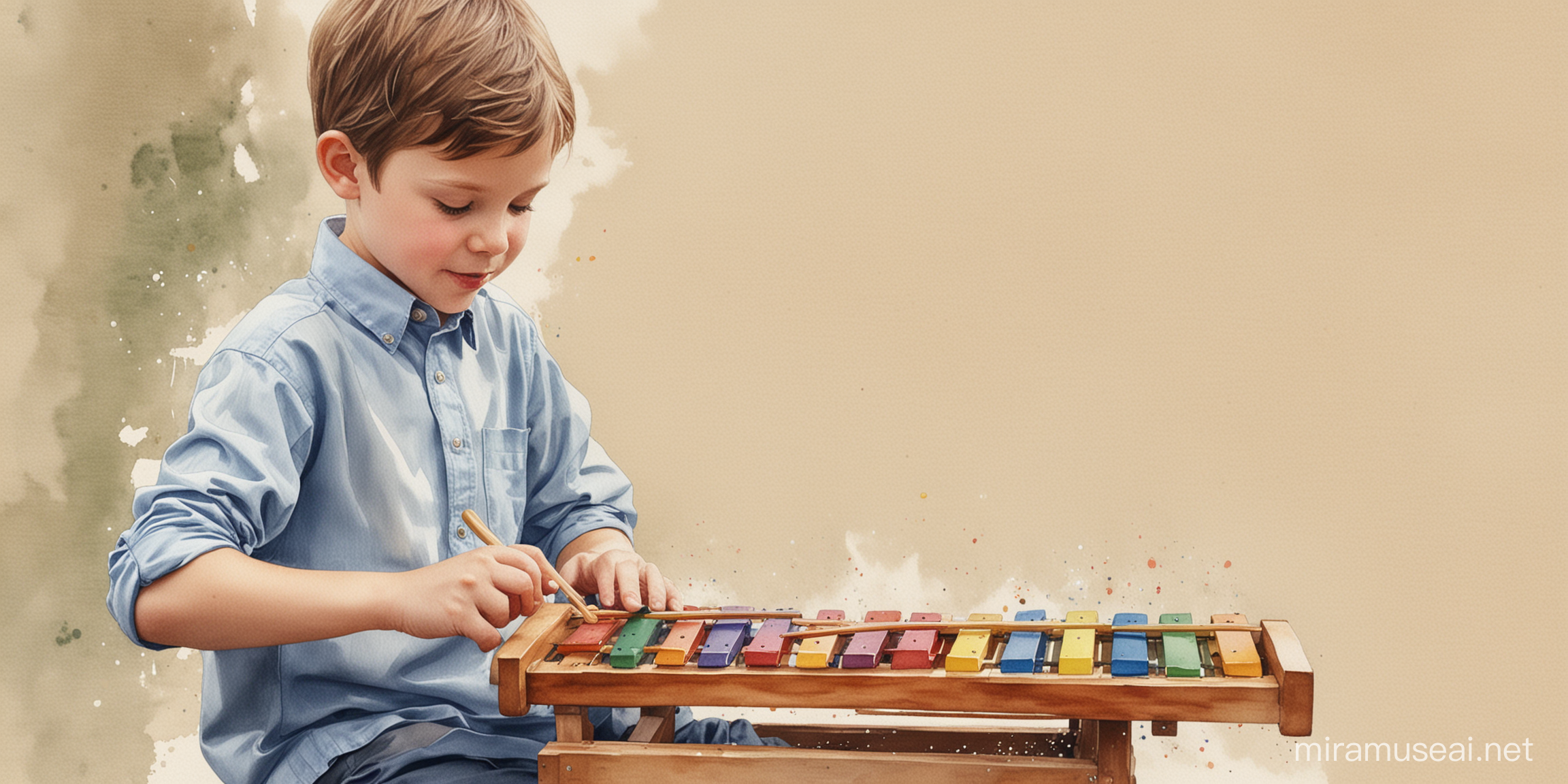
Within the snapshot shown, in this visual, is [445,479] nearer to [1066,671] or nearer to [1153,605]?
[1066,671]

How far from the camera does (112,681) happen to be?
216 cm

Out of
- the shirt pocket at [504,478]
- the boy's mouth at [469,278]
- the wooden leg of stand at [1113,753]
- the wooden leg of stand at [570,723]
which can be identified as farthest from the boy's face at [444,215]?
the wooden leg of stand at [1113,753]

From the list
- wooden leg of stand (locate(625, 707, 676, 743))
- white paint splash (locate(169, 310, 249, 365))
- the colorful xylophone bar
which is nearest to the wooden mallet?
the colorful xylophone bar

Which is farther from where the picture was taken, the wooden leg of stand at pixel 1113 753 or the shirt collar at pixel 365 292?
the shirt collar at pixel 365 292

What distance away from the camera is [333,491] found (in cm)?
137

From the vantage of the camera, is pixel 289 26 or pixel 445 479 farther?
pixel 289 26

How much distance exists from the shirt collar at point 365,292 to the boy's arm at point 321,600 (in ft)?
0.85

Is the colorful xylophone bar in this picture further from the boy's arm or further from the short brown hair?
the short brown hair

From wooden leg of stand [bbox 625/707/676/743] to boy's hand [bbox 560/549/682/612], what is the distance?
0.37ft

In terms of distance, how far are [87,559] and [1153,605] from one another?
159 cm

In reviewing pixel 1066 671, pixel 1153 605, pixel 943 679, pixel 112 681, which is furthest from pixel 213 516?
pixel 1153 605

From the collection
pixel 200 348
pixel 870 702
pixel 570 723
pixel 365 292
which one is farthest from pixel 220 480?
pixel 200 348

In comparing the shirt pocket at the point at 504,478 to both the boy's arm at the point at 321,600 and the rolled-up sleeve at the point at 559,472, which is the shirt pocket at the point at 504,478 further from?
the boy's arm at the point at 321,600

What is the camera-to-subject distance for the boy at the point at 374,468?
1.25 meters
